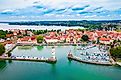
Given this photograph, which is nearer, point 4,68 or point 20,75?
point 20,75

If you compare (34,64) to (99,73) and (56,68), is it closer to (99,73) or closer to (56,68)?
(56,68)

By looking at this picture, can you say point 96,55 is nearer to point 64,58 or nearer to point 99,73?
point 64,58

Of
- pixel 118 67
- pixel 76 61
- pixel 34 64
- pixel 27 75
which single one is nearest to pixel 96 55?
pixel 76 61

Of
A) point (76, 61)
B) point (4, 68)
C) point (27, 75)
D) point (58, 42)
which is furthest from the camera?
point (58, 42)

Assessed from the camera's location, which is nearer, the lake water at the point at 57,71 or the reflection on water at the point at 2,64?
the lake water at the point at 57,71

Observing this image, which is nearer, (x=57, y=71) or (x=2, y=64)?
(x=57, y=71)

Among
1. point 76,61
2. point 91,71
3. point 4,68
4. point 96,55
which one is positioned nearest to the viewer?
point 91,71

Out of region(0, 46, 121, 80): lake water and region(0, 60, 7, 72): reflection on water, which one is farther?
region(0, 60, 7, 72): reflection on water

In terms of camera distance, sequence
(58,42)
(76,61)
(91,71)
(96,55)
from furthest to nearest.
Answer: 1. (58,42)
2. (96,55)
3. (76,61)
4. (91,71)

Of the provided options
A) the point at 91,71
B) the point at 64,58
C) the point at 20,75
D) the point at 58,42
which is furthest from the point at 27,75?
the point at 58,42
